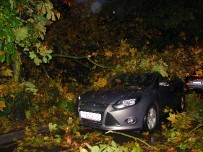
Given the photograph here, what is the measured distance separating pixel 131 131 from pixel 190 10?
38.7ft

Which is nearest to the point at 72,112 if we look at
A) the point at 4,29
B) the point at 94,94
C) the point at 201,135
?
the point at 94,94

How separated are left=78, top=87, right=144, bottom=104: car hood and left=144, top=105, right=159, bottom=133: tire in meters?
0.51

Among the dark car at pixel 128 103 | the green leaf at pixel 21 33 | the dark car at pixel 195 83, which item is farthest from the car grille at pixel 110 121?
the dark car at pixel 195 83

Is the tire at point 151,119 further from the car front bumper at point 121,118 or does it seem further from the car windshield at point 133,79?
the car windshield at point 133,79

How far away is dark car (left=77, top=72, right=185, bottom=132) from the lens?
6.70 meters

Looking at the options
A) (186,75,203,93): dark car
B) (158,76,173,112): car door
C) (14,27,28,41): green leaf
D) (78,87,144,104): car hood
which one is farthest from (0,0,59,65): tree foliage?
(186,75,203,93): dark car

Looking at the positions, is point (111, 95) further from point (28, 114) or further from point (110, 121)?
point (28, 114)

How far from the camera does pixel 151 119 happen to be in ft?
24.1

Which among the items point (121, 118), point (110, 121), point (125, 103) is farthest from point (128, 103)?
point (110, 121)

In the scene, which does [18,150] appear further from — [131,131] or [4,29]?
[4,29]

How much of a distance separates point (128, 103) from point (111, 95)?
47 centimetres

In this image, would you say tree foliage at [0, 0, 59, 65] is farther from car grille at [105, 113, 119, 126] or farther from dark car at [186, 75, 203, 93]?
dark car at [186, 75, 203, 93]

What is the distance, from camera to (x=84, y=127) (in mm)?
7883

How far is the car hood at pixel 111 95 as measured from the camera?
22.5ft
